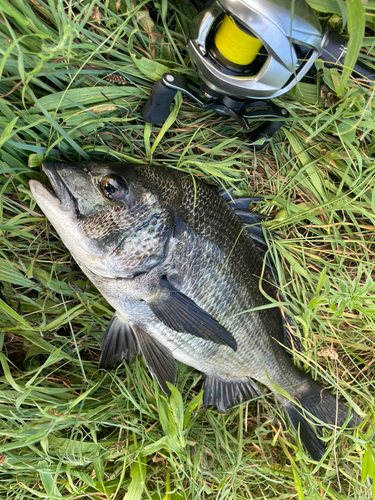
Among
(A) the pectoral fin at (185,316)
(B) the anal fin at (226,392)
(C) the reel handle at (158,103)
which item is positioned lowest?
(B) the anal fin at (226,392)

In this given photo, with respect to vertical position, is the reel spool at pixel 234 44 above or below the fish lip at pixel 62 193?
above

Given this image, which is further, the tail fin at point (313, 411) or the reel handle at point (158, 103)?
the tail fin at point (313, 411)

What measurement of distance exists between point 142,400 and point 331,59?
1924mm

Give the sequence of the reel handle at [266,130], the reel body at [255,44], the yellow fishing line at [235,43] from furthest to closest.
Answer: the reel handle at [266,130] < the yellow fishing line at [235,43] < the reel body at [255,44]

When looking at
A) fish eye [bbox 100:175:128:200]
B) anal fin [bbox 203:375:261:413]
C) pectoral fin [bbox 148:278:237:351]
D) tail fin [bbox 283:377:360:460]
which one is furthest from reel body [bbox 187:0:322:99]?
tail fin [bbox 283:377:360:460]

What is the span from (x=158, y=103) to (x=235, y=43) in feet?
1.30

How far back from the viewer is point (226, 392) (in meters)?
1.82

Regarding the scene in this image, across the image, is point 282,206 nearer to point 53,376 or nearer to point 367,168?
point 367,168

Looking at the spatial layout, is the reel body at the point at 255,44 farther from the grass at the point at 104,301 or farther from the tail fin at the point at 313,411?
the tail fin at the point at 313,411

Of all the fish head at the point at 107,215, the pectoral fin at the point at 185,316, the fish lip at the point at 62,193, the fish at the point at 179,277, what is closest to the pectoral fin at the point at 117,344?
the fish at the point at 179,277

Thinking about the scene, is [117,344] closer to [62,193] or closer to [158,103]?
[62,193]

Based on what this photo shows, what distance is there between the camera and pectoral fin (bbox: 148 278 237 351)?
141cm

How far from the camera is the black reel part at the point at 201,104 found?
4.31 ft

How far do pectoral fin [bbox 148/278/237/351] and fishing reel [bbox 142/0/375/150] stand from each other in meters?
0.85
